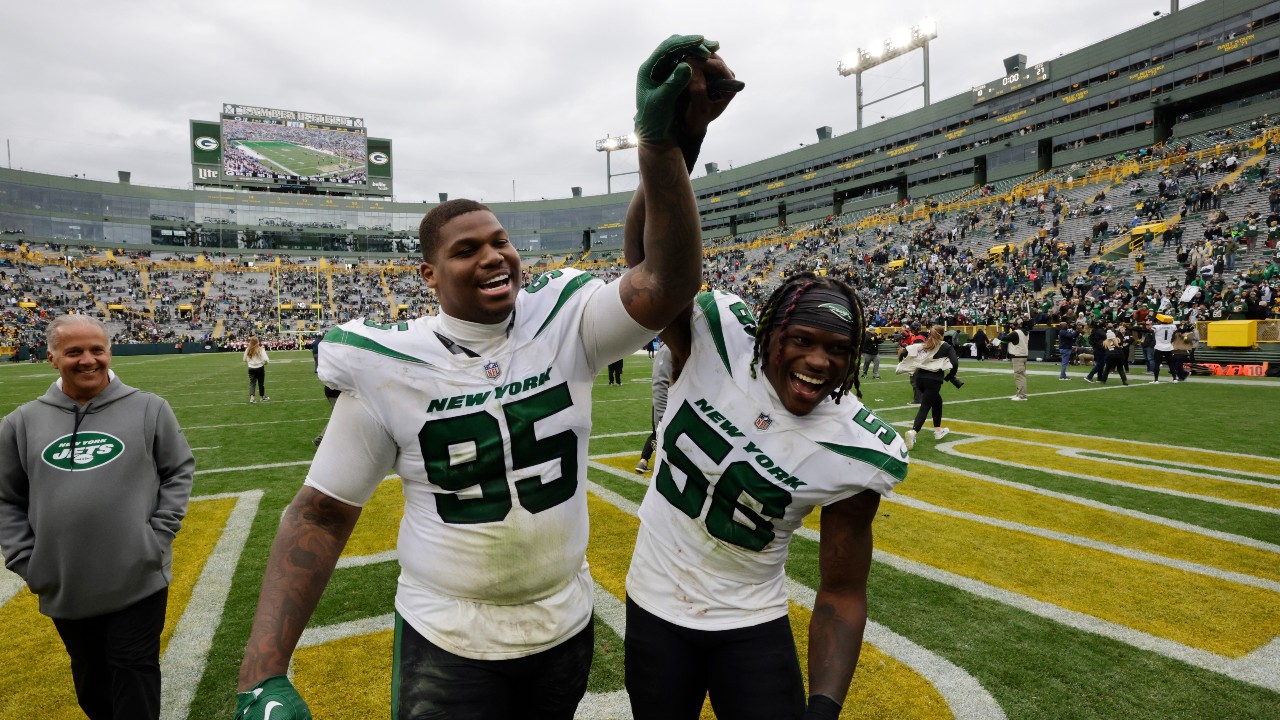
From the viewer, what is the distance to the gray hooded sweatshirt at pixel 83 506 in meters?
2.50

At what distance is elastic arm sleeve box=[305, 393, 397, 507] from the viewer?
5.34ft

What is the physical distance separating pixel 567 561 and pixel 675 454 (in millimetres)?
521

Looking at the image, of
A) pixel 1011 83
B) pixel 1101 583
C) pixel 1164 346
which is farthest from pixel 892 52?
pixel 1101 583

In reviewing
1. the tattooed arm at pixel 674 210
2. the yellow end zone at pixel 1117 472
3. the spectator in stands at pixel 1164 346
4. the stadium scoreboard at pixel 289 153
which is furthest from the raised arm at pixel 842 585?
the stadium scoreboard at pixel 289 153

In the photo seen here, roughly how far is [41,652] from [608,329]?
4.01m

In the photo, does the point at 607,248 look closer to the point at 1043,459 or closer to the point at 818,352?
the point at 1043,459

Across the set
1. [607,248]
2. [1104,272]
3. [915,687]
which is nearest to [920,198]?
[1104,272]

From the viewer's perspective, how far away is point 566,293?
1.87 meters

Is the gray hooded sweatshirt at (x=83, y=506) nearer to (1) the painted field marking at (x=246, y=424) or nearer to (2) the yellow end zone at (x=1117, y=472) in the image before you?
(2) the yellow end zone at (x=1117, y=472)

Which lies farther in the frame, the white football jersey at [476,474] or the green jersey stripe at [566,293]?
the green jersey stripe at [566,293]

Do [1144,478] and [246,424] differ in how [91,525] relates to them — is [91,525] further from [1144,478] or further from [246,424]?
[246,424]

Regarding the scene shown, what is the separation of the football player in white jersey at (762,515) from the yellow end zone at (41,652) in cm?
295

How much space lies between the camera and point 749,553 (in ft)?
6.53

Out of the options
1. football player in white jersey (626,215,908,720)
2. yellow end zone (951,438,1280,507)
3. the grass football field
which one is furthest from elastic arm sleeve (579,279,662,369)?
yellow end zone (951,438,1280,507)
